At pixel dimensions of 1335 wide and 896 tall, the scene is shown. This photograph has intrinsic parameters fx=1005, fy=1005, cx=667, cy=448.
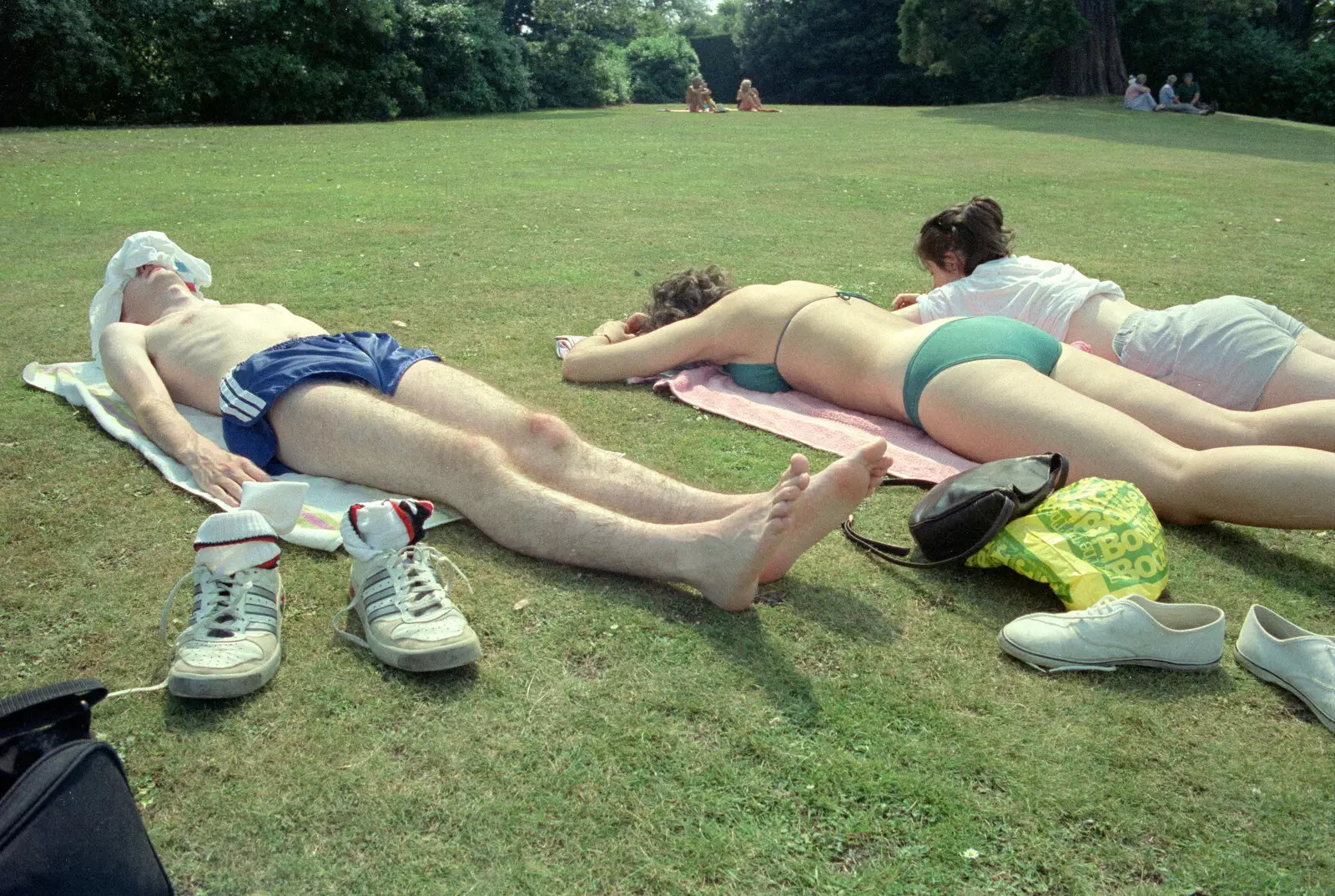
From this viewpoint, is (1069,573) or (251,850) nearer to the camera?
(251,850)

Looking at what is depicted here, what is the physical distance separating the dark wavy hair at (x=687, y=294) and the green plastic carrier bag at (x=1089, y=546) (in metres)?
2.42

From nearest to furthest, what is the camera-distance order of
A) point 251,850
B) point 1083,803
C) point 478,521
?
point 251,850
point 1083,803
point 478,521

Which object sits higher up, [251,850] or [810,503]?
[810,503]

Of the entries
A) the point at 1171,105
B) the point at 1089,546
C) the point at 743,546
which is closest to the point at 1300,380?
the point at 1089,546

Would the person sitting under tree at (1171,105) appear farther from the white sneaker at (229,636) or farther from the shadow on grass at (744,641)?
the white sneaker at (229,636)

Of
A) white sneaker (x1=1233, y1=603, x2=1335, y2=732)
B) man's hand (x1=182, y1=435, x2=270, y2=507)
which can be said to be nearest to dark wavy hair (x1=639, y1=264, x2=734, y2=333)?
man's hand (x1=182, y1=435, x2=270, y2=507)

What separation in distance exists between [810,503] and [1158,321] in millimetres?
2470

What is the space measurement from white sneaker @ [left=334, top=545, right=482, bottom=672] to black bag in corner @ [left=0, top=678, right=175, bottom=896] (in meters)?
0.90

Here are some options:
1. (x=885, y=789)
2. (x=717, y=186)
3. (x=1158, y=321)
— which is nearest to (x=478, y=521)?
(x=885, y=789)

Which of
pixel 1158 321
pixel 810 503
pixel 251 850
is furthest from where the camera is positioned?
pixel 1158 321

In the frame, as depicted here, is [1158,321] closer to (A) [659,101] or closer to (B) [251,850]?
(B) [251,850]

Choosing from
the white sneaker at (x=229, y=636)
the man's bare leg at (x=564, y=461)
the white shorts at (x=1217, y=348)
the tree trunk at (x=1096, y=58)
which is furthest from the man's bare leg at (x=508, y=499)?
the tree trunk at (x=1096, y=58)

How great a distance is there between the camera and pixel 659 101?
1688 inches

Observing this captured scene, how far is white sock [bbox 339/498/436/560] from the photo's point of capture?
9.69ft
